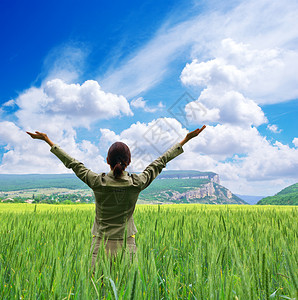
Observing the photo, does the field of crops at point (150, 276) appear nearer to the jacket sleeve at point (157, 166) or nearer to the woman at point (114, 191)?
the woman at point (114, 191)

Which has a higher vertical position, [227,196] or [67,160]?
[67,160]

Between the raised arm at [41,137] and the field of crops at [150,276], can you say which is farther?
the raised arm at [41,137]

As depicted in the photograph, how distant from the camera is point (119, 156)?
8.02 feet

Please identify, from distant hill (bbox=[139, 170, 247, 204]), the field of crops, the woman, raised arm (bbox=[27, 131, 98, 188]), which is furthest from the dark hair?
distant hill (bbox=[139, 170, 247, 204])

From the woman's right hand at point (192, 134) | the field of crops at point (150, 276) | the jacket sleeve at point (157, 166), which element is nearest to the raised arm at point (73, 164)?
the jacket sleeve at point (157, 166)

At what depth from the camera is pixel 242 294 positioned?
1.35 metres

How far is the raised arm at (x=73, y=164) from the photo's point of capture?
2527 mm

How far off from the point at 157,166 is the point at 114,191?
53cm

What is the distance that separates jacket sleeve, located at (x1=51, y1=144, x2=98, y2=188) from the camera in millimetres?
2523

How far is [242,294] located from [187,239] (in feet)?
5.88

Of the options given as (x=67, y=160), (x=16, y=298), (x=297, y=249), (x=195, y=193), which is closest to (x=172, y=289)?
(x=16, y=298)

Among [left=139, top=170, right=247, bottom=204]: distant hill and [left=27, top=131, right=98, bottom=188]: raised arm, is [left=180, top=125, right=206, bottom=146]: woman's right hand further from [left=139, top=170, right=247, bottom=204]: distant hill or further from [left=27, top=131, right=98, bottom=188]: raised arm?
[left=139, top=170, right=247, bottom=204]: distant hill

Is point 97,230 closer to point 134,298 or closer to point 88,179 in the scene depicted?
point 88,179

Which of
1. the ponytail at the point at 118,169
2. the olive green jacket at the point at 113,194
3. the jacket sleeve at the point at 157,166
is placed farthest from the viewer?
the jacket sleeve at the point at 157,166
